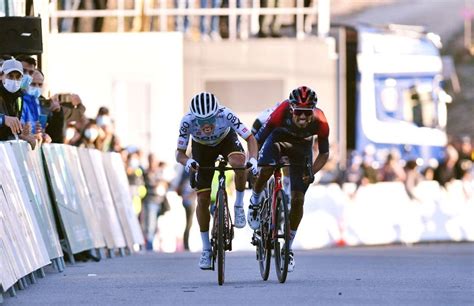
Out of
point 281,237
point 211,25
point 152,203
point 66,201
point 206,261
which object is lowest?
point 152,203

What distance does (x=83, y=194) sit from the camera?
66.1 feet

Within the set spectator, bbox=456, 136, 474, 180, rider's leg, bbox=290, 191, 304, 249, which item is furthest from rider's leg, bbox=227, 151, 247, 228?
spectator, bbox=456, 136, 474, 180

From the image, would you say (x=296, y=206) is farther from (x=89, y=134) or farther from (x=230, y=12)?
(x=230, y=12)

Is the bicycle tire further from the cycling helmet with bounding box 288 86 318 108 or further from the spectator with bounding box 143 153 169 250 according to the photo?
the spectator with bounding box 143 153 169 250

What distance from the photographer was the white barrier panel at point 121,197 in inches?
898

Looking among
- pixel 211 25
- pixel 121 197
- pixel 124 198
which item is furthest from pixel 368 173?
pixel 121 197

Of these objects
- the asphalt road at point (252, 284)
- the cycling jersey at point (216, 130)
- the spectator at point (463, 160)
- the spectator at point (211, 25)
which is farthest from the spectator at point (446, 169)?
the cycling jersey at point (216, 130)

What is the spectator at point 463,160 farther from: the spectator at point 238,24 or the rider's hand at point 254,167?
the rider's hand at point 254,167

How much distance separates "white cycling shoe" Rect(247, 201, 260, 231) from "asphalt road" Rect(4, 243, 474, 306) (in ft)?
1.56

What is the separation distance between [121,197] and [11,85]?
652cm

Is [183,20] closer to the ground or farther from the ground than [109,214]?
farther from the ground

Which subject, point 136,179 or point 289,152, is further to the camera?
point 136,179

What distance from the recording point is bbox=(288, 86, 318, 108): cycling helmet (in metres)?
15.5

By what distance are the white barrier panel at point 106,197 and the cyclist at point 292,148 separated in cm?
508
